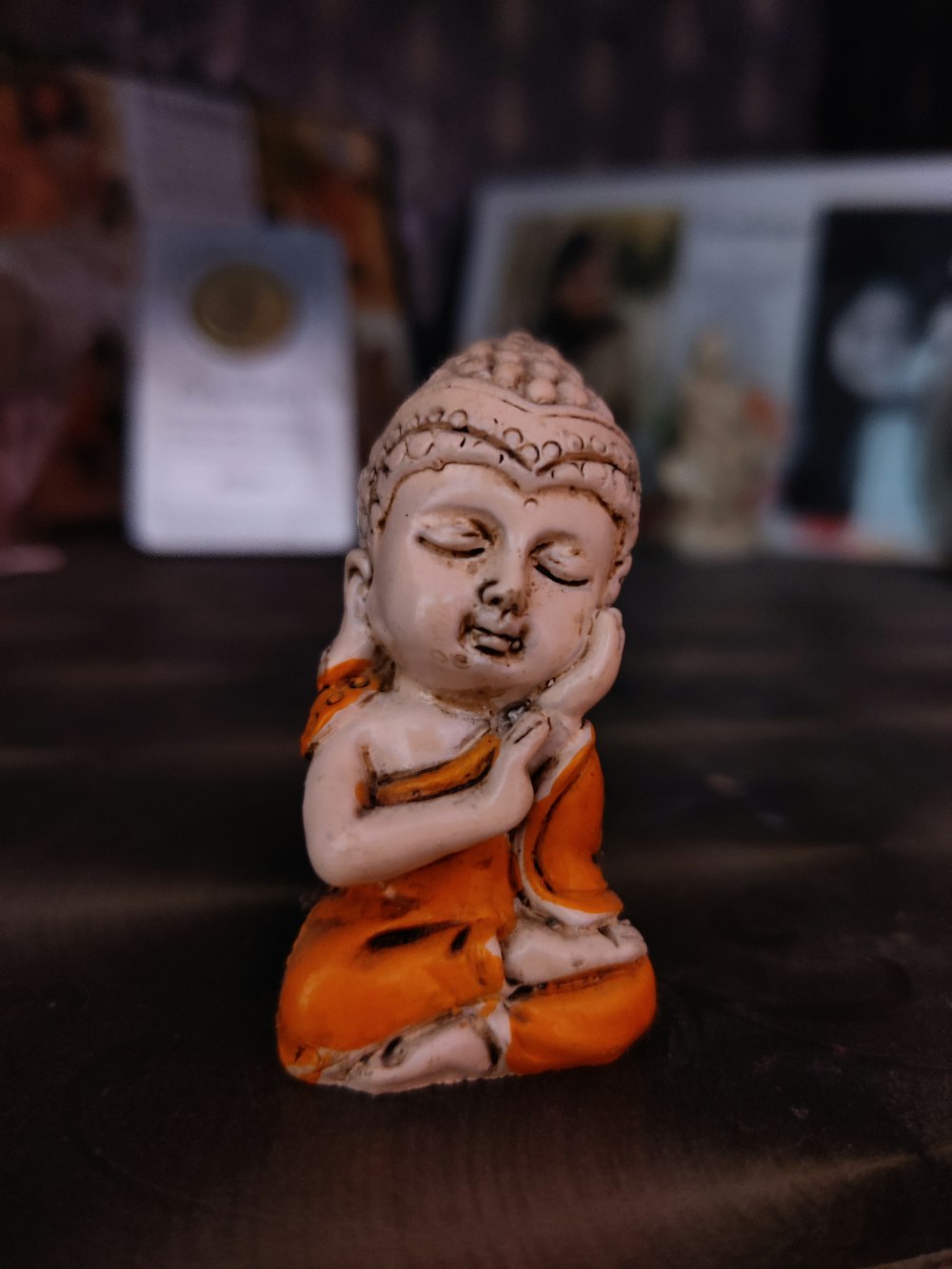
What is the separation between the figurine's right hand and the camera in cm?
101

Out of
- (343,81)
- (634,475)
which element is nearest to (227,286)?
(343,81)

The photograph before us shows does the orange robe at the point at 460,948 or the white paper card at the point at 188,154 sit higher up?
the white paper card at the point at 188,154

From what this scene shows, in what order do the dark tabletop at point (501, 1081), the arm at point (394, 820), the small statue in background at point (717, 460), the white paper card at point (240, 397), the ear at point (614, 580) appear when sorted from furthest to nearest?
the small statue in background at point (717, 460)
the white paper card at point (240, 397)
the ear at point (614, 580)
the arm at point (394, 820)
the dark tabletop at point (501, 1081)

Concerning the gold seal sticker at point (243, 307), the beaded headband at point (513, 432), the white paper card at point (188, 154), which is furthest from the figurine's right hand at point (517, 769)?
the white paper card at point (188, 154)

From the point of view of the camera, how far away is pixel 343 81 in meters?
3.40

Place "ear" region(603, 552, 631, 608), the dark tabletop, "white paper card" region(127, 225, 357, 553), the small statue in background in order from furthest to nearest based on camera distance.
Result: the small statue in background → "white paper card" region(127, 225, 357, 553) → "ear" region(603, 552, 631, 608) → the dark tabletop

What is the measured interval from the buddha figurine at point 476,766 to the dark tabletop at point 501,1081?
0.07 meters

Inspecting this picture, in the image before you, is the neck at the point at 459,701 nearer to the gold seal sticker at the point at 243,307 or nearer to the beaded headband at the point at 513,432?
the beaded headband at the point at 513,432

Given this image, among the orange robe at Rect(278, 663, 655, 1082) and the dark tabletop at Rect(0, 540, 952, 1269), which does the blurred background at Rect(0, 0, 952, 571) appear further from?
the orange robe at Rect(278, 663, 655, 1082)

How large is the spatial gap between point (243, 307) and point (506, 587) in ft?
7.43

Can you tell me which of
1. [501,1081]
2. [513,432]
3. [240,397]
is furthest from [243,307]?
[501,1081]

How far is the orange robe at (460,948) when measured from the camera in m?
1.02

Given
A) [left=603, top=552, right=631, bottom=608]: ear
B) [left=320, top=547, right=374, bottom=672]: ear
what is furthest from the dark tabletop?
[left=603, top=552, right=631, bottom=608]: ear

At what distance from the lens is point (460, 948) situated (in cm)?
→ 105
